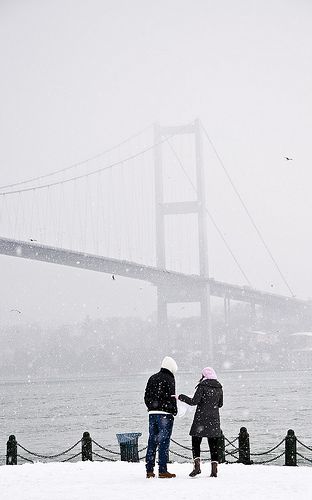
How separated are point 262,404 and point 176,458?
20.6m

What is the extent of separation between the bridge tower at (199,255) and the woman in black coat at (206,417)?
4392 cm

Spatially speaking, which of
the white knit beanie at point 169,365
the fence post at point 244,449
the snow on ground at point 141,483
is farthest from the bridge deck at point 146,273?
the white knit beanie at point 169,365

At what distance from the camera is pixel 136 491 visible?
682 cm

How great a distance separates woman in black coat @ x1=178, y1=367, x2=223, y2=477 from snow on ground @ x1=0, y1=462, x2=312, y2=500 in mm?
208

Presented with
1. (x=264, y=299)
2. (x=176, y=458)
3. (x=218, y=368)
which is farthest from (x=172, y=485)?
(x=218, y=368)

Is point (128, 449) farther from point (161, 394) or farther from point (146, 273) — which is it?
point (146, 273)

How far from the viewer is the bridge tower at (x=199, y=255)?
5288 cm

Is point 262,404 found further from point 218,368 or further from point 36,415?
point 218,368

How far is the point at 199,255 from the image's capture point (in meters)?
55.2

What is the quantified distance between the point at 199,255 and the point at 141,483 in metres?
48.0

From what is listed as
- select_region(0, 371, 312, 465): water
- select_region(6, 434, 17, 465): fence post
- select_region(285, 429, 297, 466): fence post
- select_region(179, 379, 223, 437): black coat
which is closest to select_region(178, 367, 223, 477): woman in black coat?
select_region(179, 379, 223, 437): black coat

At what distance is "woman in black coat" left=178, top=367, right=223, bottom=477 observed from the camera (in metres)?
7.55

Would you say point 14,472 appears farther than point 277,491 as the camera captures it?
Yes

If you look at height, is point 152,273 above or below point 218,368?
above
